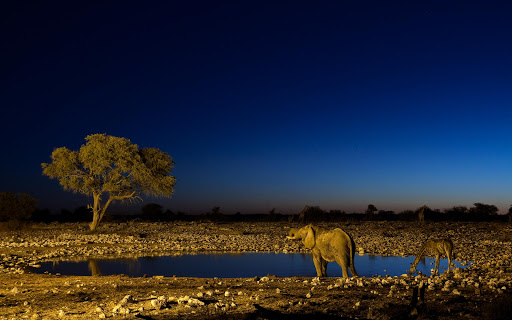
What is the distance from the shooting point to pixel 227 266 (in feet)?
59.3

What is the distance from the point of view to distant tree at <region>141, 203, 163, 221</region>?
76.0 meters

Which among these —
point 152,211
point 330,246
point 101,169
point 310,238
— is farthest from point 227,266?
point 152,211

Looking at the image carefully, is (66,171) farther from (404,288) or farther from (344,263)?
(404,288)

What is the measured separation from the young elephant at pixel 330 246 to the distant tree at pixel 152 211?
64.8 meters

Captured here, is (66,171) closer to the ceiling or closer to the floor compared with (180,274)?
closer to the ceiling

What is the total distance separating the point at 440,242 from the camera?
14.9 metres

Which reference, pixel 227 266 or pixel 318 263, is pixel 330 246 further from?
pixel 227 266

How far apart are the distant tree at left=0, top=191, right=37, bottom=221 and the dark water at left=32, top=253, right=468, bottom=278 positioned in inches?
927

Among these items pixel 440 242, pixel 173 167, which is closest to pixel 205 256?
pixel 440 242

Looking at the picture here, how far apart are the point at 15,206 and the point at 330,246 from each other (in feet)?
116

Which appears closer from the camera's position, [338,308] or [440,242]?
[338,308]

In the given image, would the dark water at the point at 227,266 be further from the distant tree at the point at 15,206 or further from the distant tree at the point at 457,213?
the distant tree at the point at 457,213

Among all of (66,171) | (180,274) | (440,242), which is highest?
(66,171)

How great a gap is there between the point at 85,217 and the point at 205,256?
186 feet
